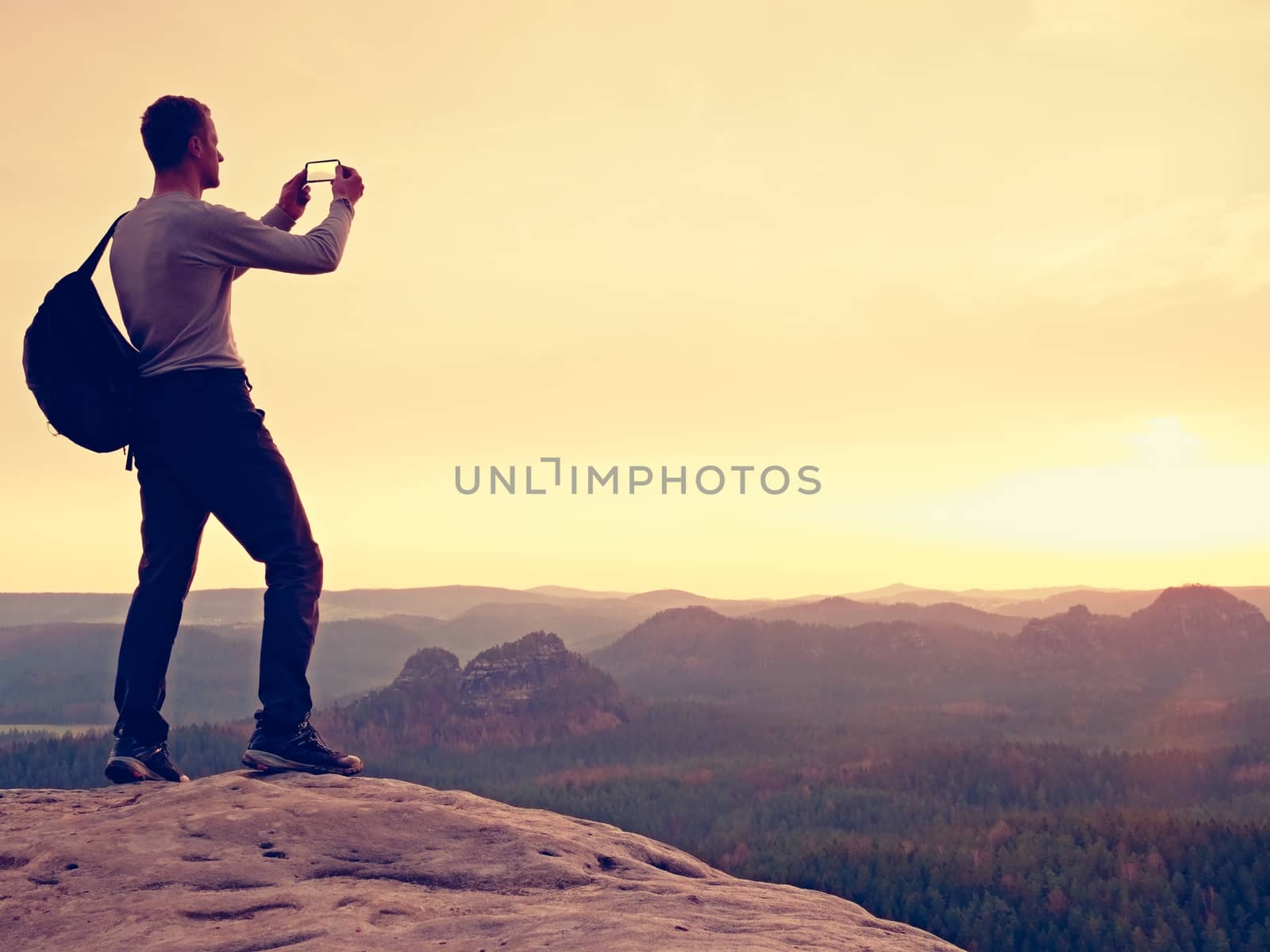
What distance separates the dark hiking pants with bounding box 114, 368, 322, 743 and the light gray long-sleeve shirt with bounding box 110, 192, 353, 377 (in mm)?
212

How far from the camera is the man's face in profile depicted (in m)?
6.54

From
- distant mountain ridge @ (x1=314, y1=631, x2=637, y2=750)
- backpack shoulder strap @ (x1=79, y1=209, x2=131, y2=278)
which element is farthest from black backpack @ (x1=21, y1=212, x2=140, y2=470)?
distant mountain ridge @ (x1=314, y1=631, x2=637, y2=750)

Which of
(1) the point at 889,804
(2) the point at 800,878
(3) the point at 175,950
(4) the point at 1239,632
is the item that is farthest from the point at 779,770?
(4) the point at 1239,632

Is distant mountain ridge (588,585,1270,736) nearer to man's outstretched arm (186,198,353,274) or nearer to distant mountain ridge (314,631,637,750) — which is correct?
distant mountain ridge (314,631,637,750)

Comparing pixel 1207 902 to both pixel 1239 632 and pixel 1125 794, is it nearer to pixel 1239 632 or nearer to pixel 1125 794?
pixel 1125 794

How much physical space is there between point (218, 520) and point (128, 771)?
5.44 ft

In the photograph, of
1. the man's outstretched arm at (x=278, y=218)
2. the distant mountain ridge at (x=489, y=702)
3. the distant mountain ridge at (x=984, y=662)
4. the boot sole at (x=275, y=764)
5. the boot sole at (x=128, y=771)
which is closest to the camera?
the boot sole at (x=275, y=764)

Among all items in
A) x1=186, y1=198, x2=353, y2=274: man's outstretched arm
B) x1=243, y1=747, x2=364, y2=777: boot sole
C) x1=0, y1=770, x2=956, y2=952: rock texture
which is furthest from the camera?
x1=243, y1=747, x2=364, y2=777: boot sole

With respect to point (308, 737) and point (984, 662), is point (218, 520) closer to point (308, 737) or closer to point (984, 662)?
point (308, 737)

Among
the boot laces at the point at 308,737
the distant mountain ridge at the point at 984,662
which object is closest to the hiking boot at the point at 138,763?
the boot laces at the point at 308,737

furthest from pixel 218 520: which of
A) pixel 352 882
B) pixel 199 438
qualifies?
pixel 352 882

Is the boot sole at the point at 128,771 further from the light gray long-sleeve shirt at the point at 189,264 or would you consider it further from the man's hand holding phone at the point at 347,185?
the man's hand holding phone at the point at 347,185

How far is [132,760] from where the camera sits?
6.63 metres

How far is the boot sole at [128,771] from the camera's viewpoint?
6582 millimetres
